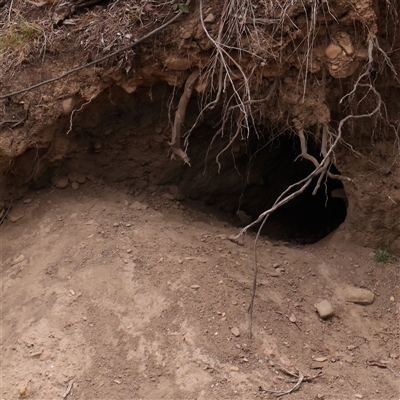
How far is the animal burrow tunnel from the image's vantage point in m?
4.05

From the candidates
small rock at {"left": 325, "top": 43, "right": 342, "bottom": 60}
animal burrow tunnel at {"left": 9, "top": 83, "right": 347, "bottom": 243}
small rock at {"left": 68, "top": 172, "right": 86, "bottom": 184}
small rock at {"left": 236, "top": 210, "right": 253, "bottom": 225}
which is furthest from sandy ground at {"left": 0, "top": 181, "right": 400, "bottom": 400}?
small rock at {"left": 325, "top": 43, "right": 342, "bottom": 60}

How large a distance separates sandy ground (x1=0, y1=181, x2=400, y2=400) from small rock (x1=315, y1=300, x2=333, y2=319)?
4 centimetres

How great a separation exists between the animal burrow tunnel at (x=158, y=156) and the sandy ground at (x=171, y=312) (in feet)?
0.92

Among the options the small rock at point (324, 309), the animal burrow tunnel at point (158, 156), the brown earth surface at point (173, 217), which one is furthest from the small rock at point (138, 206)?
the small rock at point (324, 309)

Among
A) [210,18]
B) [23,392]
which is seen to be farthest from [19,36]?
[23,392]

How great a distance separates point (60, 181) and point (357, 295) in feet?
6.95

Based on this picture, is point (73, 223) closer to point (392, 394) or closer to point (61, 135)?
point (61, 135)

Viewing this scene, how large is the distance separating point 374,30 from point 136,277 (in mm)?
1923

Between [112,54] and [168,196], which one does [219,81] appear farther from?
[168,196]

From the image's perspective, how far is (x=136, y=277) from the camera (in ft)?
11.3

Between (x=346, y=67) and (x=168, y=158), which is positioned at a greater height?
(x=346, y=67)

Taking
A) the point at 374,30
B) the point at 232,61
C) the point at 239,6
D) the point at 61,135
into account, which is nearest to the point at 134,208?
the point at 61,135

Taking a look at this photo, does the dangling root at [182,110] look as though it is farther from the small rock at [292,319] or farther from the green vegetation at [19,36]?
the small rock at [292,319]

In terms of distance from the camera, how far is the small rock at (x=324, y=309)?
11.3ft
